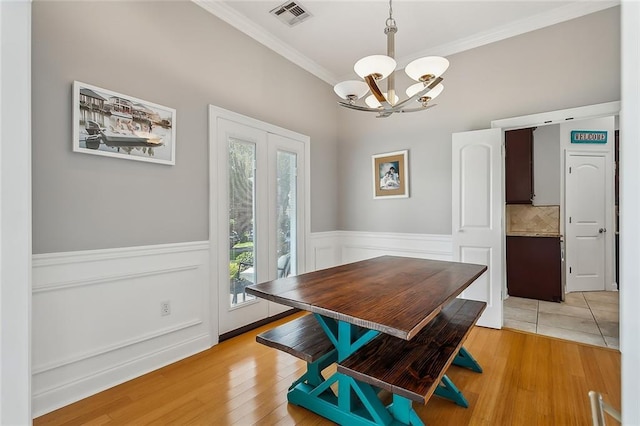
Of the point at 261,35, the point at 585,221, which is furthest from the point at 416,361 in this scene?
the point at 585,221

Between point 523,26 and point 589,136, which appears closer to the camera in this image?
point 523,26

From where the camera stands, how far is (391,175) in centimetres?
410

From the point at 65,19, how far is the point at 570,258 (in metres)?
6.21

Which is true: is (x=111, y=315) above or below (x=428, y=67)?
below

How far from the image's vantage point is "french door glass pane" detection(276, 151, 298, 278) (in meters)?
3.62

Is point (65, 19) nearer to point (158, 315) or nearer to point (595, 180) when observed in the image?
point (158, 315)

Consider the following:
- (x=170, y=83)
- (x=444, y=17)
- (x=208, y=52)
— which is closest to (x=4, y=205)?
(x=170, y=83)

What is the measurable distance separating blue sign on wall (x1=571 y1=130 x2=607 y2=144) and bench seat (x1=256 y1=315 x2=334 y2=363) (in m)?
4.77

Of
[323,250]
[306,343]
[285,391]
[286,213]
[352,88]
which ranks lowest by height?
[285,391]

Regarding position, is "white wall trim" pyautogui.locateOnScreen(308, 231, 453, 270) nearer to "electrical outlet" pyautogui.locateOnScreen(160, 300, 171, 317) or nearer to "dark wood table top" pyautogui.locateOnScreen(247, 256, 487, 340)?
"dark wood table top" pyautogui.locateOnScreen(247, 256, 487, 340)

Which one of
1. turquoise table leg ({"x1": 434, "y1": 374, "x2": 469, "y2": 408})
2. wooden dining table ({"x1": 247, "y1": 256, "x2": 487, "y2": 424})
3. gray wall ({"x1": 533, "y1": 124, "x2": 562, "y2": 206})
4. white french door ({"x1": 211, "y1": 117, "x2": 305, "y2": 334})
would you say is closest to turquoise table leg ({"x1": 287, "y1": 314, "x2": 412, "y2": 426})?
wooden dining table ({"x1": 247, "y1": 256, "x2": 487, "y2": 424})

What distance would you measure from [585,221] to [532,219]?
2.54ft

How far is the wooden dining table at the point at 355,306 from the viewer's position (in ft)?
4.74

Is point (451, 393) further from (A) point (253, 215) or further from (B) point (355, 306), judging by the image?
(A) point (253, 215)
